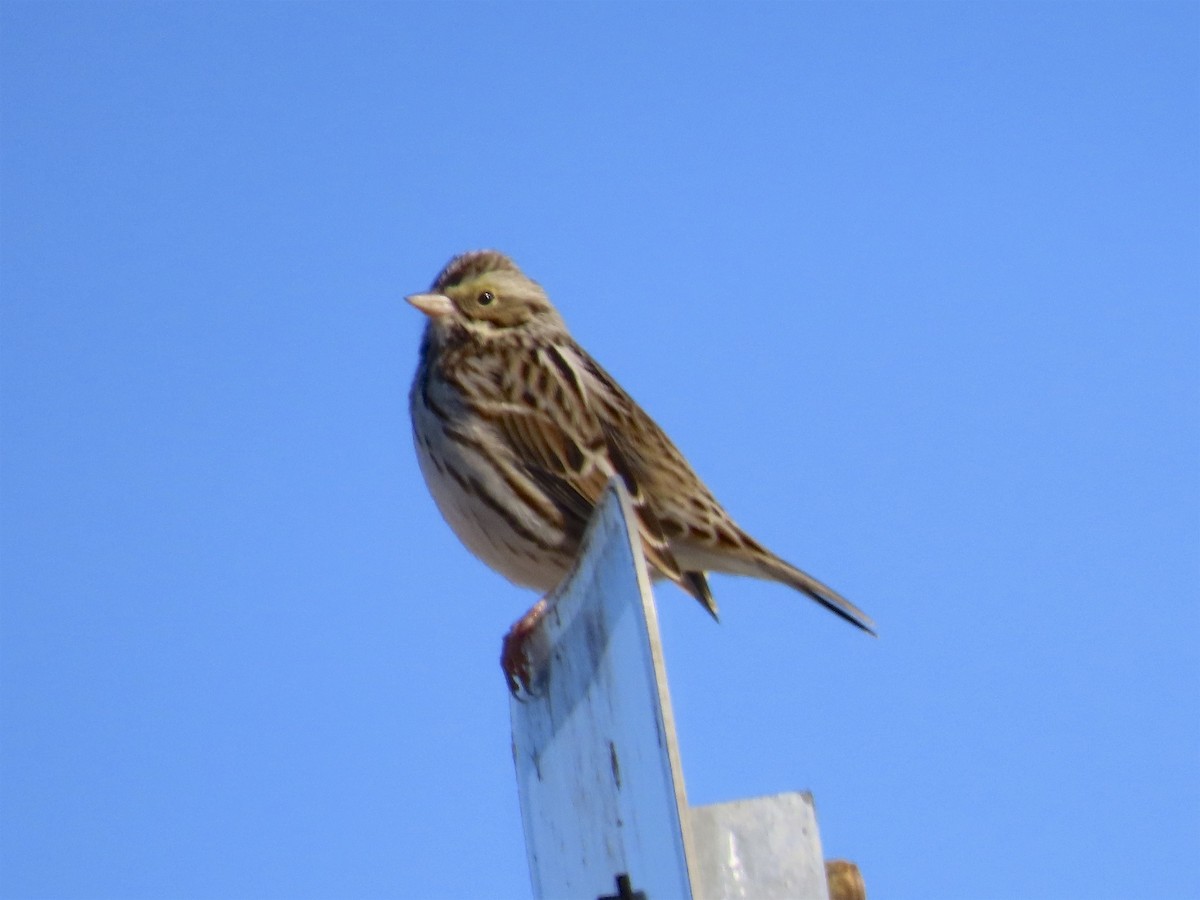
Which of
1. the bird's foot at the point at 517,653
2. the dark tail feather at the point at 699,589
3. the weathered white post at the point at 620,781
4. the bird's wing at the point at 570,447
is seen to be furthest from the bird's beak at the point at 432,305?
the weathered white post at the point at 620,781

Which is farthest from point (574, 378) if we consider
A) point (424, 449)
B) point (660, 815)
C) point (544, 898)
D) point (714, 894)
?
point (660, 815)

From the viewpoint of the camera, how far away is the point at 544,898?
3.89 m

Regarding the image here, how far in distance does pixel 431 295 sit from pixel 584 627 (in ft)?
14.2

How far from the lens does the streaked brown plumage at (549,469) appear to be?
6426 mm

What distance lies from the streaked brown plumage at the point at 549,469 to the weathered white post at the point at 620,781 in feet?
7.51

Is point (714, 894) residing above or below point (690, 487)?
below

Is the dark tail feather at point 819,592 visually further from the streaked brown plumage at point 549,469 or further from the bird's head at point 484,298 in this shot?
the bird's head at point 484,298

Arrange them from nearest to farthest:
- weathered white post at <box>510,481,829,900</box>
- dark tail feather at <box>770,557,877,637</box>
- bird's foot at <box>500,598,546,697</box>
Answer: weathered white post at <box>510,481,829,900</box>, bird's foot at <box>500,598,546,697</box>, dark tail feather at <box>770,557,877,637</box>

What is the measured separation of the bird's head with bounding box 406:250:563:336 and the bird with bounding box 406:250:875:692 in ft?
0.92

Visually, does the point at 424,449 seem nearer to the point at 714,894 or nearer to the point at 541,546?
the point at 541,546

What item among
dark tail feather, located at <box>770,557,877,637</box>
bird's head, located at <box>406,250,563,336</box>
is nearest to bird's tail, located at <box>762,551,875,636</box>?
dark tail feather, located at <box>770,557,877,637</box>

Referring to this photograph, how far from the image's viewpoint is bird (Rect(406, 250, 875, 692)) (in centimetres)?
643

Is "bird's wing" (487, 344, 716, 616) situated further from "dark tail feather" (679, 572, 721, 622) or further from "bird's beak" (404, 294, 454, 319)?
"bird's beak" (404, 294, 454, 319)

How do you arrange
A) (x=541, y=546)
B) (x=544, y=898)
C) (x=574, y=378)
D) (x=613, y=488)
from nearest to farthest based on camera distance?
1. (x=613, y=488)
2. (x=544, y=898)
3. (x=541, y=546)
4. (x=574, y=378)
